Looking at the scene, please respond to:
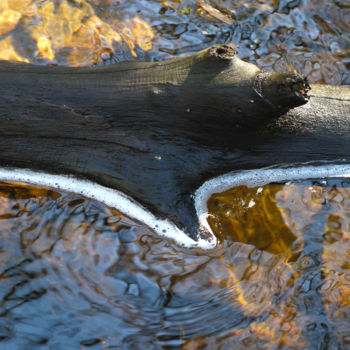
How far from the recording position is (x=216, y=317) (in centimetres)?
235

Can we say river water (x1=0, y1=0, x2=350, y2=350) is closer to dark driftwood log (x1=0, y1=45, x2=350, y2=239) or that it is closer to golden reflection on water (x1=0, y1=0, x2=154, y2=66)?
dark driftwood log (x1=0, y1=45, x2=350, y2=239)

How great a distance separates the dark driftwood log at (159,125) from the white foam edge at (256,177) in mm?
201

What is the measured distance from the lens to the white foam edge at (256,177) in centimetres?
274

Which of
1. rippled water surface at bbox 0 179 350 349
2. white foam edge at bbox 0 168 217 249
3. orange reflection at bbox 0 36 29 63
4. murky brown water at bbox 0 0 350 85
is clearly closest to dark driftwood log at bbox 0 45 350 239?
white foam edge at bbox 0 168 217 249

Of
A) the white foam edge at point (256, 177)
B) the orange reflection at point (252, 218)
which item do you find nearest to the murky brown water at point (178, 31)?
the white foam edge at point (256, 177)

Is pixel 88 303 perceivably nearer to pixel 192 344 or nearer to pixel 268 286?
pixel 192 344

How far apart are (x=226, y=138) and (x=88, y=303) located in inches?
52.7

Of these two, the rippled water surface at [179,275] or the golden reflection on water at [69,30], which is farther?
the golden reflection on water at [69,30]

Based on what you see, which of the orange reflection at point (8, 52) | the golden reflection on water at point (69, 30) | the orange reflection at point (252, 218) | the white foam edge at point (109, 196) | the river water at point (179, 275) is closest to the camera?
the river water at point (179, 275)

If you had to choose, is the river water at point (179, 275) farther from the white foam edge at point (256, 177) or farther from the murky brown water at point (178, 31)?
the murky brown water at point (178, 31)

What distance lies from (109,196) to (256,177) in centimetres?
107

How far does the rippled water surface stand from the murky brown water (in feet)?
5.11

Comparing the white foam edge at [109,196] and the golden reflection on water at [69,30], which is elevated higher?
the golden reflection on water at [69,30]

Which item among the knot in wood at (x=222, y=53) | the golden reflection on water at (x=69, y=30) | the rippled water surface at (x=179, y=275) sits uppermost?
the knot in wood at (x=222, y=53)
